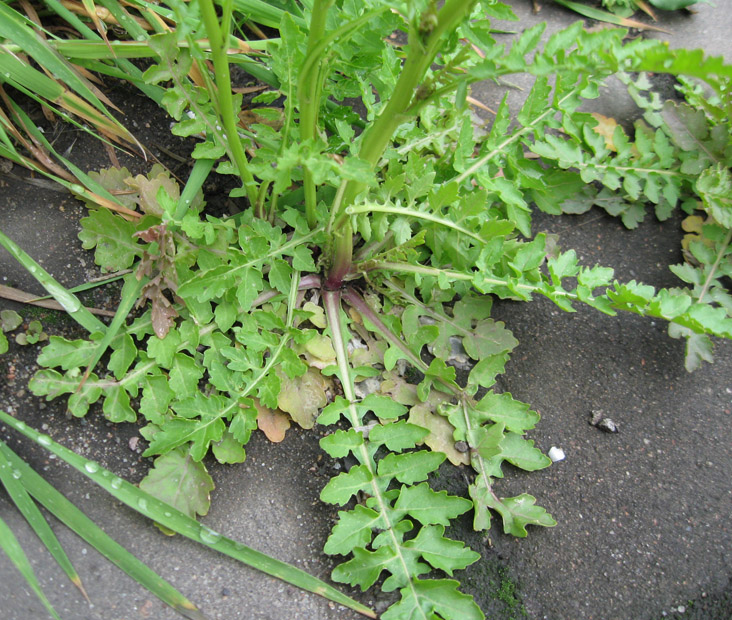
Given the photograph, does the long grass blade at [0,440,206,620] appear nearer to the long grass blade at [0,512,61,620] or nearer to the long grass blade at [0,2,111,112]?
the long grass blade at [0,512,61,620]

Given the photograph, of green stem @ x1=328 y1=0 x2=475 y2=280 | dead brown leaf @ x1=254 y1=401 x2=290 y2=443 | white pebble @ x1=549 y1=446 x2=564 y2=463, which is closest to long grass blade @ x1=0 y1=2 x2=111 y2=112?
green stem @ x1=328 y1=0 x2=475 y2=280

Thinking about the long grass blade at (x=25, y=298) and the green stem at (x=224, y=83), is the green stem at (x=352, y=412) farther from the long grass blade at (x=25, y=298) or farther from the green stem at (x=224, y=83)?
the long grass blade at (x=25, y=298)

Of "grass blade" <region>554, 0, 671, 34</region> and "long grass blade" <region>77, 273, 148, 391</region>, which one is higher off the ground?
"grass blade" <region>554, 0, 671, 34</region>

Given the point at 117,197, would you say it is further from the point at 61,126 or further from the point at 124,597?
the point at 124,597

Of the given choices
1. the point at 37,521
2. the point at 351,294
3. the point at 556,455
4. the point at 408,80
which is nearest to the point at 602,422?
the point at 556,455

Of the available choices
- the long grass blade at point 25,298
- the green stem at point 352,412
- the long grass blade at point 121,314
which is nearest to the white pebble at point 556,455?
the green stem at point 352,412

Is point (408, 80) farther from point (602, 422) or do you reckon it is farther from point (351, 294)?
point (602, 422)
